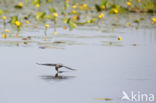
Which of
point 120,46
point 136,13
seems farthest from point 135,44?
point 136,13

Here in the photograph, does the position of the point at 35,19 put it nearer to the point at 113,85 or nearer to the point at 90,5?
the point at 90,5

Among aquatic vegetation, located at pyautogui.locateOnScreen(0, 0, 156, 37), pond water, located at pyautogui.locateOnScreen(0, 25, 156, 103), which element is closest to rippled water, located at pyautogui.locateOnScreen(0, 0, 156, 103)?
pond water, located at pyautogui.locateOnScreen(0, 25, 156, 103)

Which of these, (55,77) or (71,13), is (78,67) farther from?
(71,13)

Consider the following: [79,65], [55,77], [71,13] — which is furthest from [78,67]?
[71,13]

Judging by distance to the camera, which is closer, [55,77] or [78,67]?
[55,77]

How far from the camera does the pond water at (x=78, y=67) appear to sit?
3912 millimetres

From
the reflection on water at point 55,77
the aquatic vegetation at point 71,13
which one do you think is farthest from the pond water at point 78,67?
the aquatic vegetation at point 71,13

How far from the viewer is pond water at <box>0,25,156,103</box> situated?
12.8 ft

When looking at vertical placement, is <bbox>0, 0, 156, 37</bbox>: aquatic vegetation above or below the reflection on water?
above

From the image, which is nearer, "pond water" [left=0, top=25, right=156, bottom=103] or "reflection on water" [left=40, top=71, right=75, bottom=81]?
"pond water" [left=0, top=25, right=156, bottom=103]

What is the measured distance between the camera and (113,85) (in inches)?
167

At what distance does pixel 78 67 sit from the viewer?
16.2 ft

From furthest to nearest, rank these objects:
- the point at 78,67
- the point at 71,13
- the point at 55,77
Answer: the point at 71,13 < the point at 78,67 < the point at 55,77

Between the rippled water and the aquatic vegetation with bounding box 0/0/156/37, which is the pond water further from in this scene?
the aquatic vegetation with bounding box 0/0/156/37
